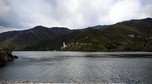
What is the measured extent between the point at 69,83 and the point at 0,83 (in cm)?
1969

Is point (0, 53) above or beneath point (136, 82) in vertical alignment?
above

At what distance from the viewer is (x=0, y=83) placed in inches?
2293

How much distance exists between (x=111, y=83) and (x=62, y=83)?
14.6 m

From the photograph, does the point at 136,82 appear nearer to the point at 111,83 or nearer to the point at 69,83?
the point at 111,83

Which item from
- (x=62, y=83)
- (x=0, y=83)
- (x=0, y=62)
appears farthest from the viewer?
(x=0, y=62)

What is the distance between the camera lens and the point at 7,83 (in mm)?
58438

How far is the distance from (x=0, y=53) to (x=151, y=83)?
11977 cm

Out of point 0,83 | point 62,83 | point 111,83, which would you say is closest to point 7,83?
point 0,83

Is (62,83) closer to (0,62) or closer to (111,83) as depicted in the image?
(111,83)

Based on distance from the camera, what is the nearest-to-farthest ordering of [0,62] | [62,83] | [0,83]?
[0,83] < [62,83] < [0,62]

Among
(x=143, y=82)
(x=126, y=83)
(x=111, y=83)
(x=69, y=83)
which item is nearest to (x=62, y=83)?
(x=69, y=83)

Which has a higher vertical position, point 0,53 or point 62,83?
point 0,53

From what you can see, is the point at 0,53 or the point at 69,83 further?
the point at 0,53

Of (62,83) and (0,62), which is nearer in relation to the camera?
(62,83)
